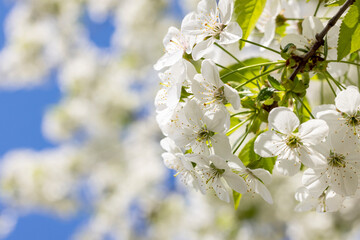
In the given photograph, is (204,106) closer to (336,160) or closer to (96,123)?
(336,160)

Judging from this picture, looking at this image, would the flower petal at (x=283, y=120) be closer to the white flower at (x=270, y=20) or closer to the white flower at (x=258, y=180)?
the white flower at (x=258, y=180)

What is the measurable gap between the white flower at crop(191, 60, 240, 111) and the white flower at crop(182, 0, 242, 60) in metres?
0.05

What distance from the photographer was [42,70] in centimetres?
583

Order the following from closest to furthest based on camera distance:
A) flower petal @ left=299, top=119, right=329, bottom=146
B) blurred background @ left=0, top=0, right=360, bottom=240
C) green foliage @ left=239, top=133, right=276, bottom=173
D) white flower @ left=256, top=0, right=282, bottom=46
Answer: flower petal @ left=299, top=119, right=329, bottom=146, green foliage @ left=239, top=133, right=276, bottom=173, white flower @ left=256, top=0, right=282, bottom=46, blurred background @ left=0, top=0, right=360, bottom=240

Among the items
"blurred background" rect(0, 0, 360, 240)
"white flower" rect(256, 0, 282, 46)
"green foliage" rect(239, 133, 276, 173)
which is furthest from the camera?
"blurred background" rect(0, 0, 360, 240)

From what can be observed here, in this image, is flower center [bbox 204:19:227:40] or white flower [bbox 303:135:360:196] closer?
white flower [bbox 303:135:360:196]

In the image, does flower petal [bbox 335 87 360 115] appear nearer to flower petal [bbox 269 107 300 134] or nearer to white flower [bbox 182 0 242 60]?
flower petal [bbox 269 107 300 134]

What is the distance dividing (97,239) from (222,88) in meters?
4.81

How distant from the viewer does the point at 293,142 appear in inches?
23.6

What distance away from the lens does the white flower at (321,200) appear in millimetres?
663

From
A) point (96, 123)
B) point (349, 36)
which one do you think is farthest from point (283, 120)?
point (96, 123)

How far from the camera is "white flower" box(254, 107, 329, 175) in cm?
56

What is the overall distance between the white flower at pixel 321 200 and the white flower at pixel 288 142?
0.28 feet

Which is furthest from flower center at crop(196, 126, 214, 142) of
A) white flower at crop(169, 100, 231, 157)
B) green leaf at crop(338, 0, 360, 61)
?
green leaf at crop(338, 0, 360, 61)
